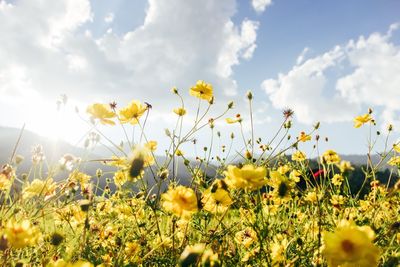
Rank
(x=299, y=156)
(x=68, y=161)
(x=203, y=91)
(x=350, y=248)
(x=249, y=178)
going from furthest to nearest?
(x=299, y=156) → (x=203, y=91) → (x=68, y=161) → (x=249, y=178) → (x=350, y=248)

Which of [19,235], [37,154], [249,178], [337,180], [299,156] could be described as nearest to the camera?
[19,235]

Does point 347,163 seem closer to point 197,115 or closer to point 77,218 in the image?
point 197,115

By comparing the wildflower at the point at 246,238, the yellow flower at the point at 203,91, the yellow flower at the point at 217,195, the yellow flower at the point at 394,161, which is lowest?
the wildflower at the point at 246,238

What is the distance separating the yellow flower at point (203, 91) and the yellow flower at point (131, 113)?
0.60 metres

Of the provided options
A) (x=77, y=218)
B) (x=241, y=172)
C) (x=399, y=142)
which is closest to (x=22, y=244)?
(x=241, y=172)

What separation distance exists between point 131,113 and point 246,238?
1126mm

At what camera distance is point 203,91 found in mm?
2865

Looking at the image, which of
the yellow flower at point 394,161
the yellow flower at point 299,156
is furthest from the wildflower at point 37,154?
the yellow flower at point 394,161

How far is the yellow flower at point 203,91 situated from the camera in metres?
2.85

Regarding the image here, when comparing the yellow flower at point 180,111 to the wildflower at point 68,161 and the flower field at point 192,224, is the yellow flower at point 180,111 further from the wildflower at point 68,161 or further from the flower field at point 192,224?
the wildflower at point 68,161

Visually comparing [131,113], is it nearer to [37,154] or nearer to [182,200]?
[37,154]

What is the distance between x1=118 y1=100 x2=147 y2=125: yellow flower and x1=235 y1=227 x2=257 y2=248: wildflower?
103 cm

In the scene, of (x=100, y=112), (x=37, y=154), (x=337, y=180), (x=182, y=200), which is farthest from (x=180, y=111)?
(x=337, y=180)

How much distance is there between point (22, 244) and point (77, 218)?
1061 millimetres
